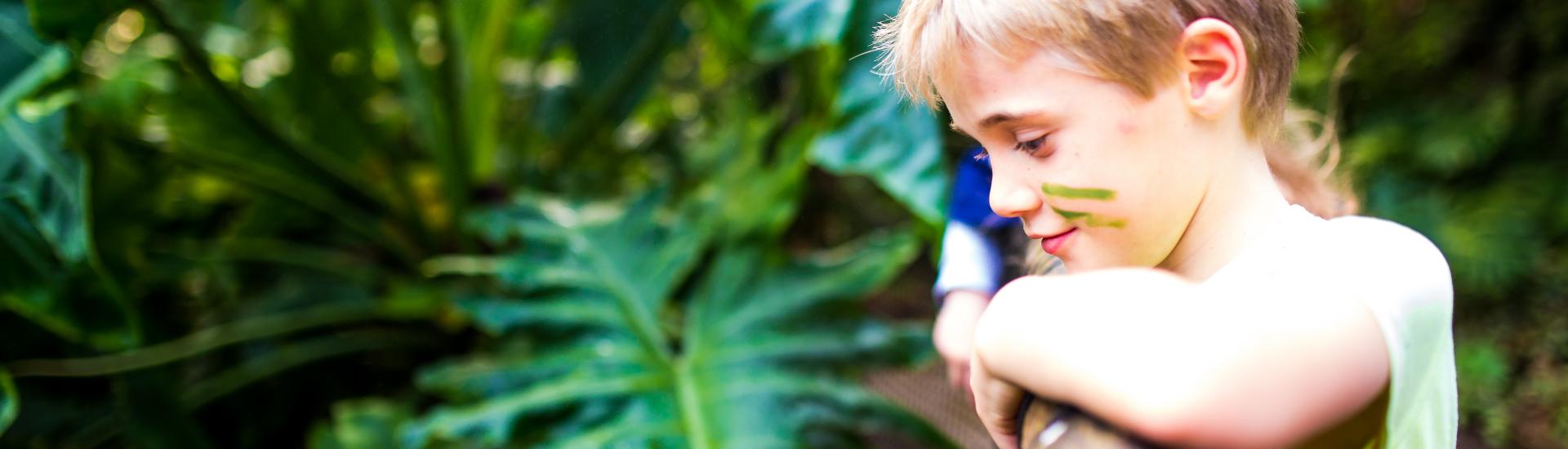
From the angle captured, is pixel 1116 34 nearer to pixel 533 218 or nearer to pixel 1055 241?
pixel 1055 241

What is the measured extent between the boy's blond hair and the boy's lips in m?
0.05

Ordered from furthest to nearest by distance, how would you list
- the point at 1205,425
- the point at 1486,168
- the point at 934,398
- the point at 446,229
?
the point at 934,398, the point at 446,229, the point at 1486,168, the point at 1205,425

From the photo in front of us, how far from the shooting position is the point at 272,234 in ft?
4.99

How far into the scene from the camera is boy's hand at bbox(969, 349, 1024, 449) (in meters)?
0.32

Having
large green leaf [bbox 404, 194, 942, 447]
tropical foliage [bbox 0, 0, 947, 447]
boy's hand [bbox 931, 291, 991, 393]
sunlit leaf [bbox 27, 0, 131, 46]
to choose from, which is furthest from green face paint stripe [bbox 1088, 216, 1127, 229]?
sunlit leaf [bbox 27, 0, 131, 46]

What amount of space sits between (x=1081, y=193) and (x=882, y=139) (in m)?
0.44

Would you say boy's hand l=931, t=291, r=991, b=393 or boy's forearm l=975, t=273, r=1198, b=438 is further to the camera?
boy's hand l=931, t=291, r=991, b=393

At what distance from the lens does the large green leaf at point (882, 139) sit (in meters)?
0.73

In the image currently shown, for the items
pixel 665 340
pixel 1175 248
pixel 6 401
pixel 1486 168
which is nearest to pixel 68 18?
pixel 6 401

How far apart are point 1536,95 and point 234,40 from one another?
191cm

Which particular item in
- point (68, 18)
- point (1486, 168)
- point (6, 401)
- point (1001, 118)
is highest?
point (68, 18)

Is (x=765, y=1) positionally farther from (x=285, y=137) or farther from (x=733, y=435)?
(x=285, y=137)

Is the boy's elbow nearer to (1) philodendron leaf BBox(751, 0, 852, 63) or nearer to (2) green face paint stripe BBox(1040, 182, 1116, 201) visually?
(2) green face paint stripe BBox(1040, 182, 1116, 201)

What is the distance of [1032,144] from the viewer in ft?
1.04
